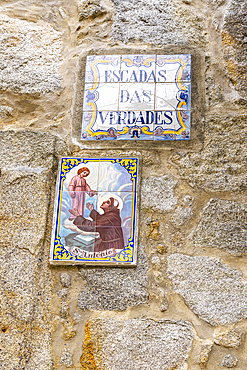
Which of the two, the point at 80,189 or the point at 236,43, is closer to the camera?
the point at 80,189

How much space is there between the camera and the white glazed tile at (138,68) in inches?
95.9

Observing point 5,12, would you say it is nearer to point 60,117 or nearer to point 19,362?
point 60,117

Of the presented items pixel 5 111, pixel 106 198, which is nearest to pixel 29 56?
pixel 5 111

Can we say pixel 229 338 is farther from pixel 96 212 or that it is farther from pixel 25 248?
pixel 25 248

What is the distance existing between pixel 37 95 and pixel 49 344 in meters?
1.33

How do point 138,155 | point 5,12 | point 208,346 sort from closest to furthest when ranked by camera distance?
point 208,346, point 138,155, point 5,12

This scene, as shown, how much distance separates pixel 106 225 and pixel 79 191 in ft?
0.76

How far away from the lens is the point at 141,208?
7.20ft

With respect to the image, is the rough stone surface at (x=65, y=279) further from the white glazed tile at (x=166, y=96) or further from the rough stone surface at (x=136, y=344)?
the white glazed tile at (x=166, y=96)

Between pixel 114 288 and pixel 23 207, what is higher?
pixel 23 207

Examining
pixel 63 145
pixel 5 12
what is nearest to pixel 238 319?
pixel 63 145

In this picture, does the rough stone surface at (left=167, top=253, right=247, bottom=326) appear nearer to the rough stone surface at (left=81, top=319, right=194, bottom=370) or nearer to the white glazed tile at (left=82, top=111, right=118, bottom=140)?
the rough stone surface at (left=81, top=319, right=194, bottom=370)

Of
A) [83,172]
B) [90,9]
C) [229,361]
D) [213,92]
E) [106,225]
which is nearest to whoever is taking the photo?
[229,361]

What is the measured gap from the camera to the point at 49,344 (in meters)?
2.00
